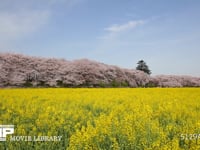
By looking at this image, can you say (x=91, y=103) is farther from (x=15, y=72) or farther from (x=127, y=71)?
(x=127, y=71)

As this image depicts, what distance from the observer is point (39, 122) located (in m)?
5.04

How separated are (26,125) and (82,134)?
1372 millimetres

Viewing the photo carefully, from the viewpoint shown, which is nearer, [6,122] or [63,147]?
[63,147]

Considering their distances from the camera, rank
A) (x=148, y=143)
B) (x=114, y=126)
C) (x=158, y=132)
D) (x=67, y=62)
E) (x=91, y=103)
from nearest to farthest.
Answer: (x=148, y=143) < (x=158, y=132) < (x=114, y=126) < (x=91, y=103) < (x=67, y=62)

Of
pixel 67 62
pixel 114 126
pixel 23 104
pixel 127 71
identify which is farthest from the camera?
pixel 127 71

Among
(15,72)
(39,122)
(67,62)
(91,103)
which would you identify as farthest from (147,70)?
(39,122)

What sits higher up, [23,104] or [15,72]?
[15,72]

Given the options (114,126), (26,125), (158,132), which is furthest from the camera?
(26,125)

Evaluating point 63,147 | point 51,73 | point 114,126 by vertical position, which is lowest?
point 63,147

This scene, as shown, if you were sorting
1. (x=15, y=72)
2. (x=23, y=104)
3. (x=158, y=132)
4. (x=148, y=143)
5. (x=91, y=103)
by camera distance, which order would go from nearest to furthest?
(x=148, y=143)
(x=158, y=132)
(x=23, y=104)
(x=91, y=103)
(x=15, y=72)

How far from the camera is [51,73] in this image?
20641 millimetres

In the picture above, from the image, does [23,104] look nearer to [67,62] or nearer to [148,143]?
[148,143]

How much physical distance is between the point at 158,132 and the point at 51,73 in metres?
17.1

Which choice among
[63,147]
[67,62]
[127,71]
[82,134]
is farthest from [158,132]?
[127,71]
